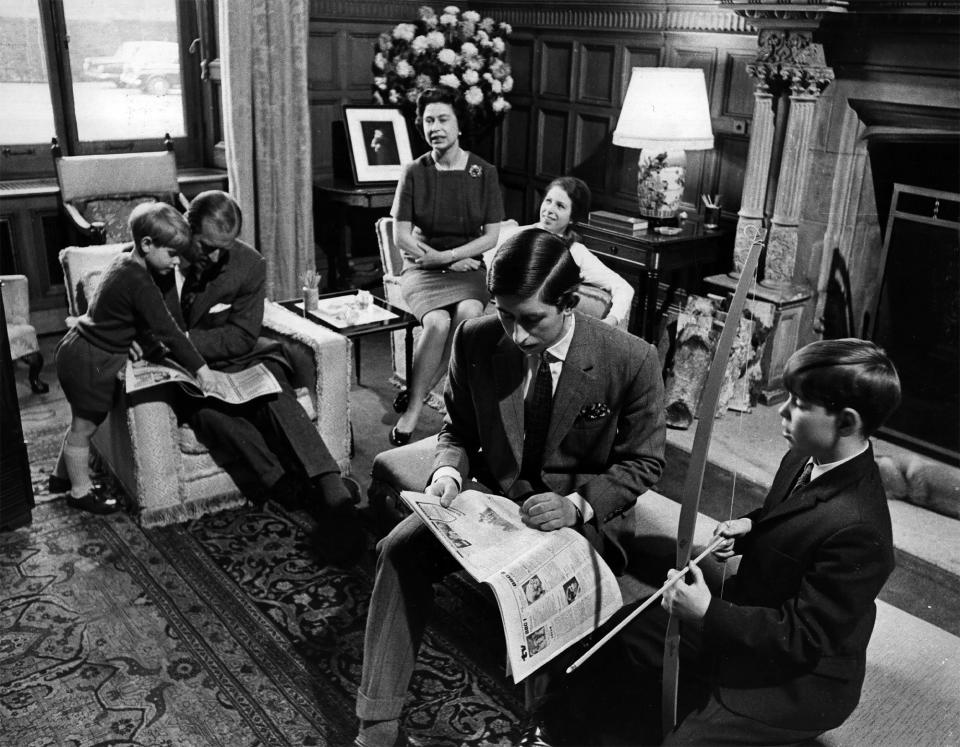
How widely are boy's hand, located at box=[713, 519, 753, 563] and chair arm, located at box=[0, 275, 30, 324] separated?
3.17 metres

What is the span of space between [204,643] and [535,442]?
1.05 meters

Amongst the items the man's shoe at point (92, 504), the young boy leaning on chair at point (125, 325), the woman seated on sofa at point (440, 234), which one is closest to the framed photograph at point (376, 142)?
the woman seated on sofa at point (440, 234)

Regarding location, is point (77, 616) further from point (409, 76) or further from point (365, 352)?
point (409, 76)

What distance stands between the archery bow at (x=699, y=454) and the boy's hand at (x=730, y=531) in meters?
0.13

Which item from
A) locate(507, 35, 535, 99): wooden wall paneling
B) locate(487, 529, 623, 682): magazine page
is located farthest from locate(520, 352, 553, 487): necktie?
locate(507, 35, 535, 99): wooden wall paneling

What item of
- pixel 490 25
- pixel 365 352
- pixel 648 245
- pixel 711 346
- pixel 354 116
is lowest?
pixel 365 352

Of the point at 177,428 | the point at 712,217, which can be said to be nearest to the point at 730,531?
the point at 177,428

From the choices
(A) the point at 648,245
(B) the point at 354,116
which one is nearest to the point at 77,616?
(A) the point at 648,245

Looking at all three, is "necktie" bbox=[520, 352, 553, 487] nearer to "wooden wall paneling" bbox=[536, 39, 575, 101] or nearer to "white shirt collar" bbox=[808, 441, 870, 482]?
"white shirt collar" bbox=[808, 441, 870, 482]

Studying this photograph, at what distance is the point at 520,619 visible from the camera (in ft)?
5.32

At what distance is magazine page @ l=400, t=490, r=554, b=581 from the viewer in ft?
5.58

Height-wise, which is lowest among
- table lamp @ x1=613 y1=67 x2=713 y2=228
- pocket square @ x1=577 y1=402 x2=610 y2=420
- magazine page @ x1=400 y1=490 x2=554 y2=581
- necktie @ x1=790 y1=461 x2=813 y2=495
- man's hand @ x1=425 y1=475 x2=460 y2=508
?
magazine page @ x1=400 y1=490 x2=554 y2=581

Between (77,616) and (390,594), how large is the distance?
3.45 ft

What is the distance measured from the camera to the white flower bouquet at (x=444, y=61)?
5289 mm
